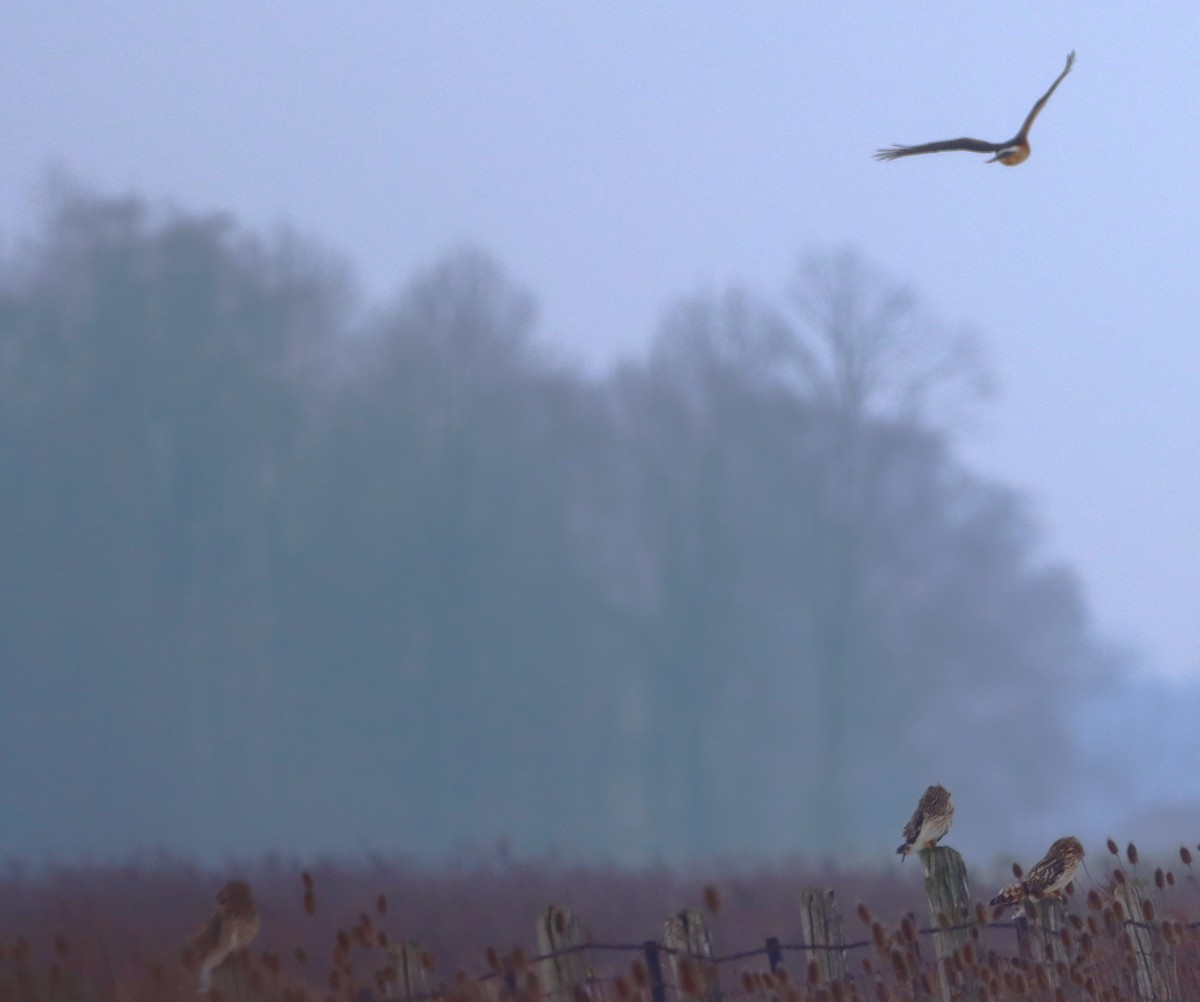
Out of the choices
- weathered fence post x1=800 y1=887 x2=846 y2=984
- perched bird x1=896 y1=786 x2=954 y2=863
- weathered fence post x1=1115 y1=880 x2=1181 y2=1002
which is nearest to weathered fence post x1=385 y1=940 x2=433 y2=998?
weathered fence post x1=800 y1=887 x2=846 y2=984

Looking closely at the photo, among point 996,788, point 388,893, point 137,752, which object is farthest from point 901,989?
point 996,788

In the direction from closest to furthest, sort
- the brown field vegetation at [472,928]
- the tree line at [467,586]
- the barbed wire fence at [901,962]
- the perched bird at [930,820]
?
the brown field vegetation at [472,928] → the barbed wire fence at [901,962] → the perched bird at [930,820] → the tree line at [467,586]

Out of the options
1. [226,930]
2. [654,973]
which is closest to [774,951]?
[654,973]

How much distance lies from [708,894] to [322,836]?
736 inches

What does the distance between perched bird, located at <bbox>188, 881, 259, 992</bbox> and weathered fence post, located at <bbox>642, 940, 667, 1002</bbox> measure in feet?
3.76

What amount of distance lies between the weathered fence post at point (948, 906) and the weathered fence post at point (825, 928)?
0.32 meters

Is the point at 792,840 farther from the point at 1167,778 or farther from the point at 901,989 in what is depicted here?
the point at 1167,778

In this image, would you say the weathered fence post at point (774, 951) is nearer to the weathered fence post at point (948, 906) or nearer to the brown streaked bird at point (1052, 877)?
the weathered fence post at point (948, 906)

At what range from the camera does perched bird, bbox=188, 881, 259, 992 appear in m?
3.98

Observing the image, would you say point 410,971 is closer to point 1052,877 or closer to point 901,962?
point 901,962

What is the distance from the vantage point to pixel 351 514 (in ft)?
80.1

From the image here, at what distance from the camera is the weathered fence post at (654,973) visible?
4484 millimetres

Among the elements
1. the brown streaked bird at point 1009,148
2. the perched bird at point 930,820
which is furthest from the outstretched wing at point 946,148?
the perched bird at point 930,820

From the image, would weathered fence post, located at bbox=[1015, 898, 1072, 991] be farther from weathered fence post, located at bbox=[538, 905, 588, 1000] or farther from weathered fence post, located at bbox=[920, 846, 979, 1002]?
weathered fence post, located at bbox=[538, 905, 588, 1000]
